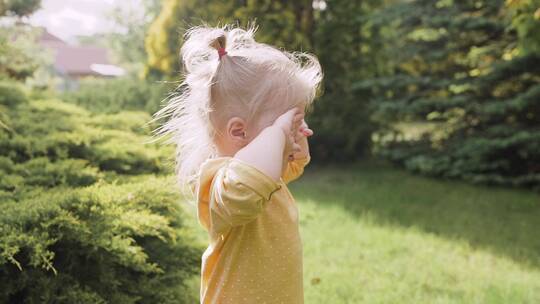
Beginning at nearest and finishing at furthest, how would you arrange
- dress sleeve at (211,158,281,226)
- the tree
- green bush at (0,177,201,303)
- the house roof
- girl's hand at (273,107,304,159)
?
dress sleeve at (211,158,281,226), girl's hand at (273,107,304,159), green bush at (0,177,201,303), the tree, the house roof

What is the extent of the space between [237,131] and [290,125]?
196mm

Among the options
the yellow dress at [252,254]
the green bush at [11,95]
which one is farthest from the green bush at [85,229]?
the green bush at [11,95]

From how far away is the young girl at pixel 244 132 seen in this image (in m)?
1.57

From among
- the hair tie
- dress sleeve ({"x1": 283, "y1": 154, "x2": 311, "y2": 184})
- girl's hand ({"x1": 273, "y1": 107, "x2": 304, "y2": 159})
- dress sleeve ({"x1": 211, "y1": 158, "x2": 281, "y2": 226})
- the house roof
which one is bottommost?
the house roof

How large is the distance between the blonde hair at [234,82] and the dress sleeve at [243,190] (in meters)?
0.27

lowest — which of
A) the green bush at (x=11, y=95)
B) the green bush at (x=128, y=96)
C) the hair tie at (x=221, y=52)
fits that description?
the green bush at (x=128, y=96)

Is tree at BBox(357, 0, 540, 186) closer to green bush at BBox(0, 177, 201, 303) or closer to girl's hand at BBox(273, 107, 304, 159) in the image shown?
green bush at BBox(0, 177, 201, 303)

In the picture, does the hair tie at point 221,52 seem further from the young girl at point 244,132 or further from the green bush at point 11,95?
the green bush at point 11,95

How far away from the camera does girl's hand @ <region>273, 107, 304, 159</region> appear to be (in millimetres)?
1457

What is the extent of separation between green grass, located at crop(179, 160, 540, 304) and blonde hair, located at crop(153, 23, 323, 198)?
1953mm

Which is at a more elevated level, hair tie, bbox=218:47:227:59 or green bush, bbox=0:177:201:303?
hair tie, bbox=218:47:227:59

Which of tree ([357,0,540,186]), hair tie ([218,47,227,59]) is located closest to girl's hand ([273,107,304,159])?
hair tie ([218,47,227,59])

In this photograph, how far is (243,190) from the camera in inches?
52.4

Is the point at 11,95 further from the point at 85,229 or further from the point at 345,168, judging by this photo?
the point at 345,168
